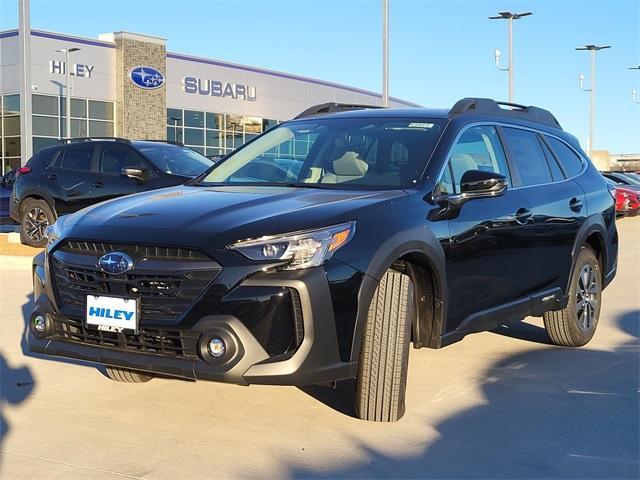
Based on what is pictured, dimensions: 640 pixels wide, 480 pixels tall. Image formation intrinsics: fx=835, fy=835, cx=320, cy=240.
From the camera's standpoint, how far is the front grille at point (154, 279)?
388 centimetres

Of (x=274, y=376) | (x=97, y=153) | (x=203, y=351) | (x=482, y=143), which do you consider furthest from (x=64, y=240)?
(x=97, y=153)

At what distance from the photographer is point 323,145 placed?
553cm

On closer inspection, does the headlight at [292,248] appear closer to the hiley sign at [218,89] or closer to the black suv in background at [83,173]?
the black suv in background at [83,173]

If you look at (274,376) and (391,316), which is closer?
(274,376)

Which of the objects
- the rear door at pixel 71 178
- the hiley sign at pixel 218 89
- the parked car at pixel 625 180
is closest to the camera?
the rear door at pixel 71 178

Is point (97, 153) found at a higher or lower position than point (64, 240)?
higher

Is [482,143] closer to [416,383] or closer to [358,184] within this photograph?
[358,184]

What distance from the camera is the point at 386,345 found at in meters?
4.23

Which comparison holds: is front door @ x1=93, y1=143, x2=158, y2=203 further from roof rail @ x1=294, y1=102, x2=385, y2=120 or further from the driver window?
the driver window

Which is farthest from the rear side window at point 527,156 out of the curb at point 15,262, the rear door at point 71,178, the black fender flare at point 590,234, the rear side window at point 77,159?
the rear side window at point 77,159

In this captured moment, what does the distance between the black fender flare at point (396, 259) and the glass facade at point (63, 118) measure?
33.0 meters

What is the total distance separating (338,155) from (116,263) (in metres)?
1.85

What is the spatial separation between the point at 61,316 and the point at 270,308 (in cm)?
119

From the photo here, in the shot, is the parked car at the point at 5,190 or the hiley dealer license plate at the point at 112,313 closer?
the hiley dealer license plate at the point at 112,313
